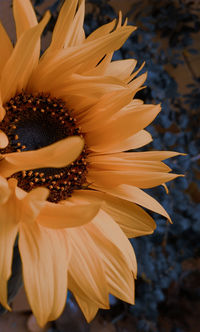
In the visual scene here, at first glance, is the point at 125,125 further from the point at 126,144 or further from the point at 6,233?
the point at 6,233

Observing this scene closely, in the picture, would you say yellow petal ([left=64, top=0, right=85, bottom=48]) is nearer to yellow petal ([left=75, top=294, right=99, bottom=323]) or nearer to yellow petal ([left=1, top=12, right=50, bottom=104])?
yellow petal ([left=1, top=12, right=50, bottom=104])

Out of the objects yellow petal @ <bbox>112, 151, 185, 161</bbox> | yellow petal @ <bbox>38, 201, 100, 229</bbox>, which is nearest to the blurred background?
yellow petal @ <bbox>112, 151, 185, 161</bbox>

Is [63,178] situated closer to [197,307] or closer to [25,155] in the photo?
[25,155]

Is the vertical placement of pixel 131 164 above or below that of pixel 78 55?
below

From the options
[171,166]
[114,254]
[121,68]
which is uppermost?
[121,68]

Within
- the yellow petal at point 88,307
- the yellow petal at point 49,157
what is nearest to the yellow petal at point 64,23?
the yellow petal at point 49,157

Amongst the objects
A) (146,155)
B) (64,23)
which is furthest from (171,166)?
(64,23)

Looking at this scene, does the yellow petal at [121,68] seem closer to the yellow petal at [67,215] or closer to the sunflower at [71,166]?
the sunflower at [71,166]

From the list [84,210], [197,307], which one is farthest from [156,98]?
[197,307]
